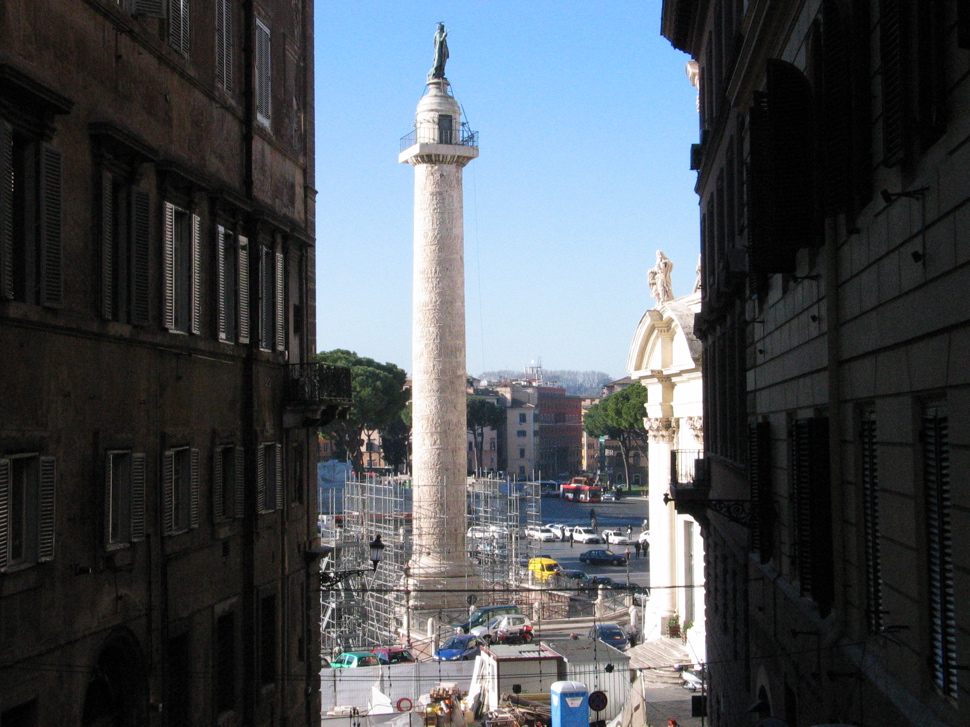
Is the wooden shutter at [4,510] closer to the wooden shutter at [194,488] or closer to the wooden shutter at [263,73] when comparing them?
the wooden shutter at [194,488]

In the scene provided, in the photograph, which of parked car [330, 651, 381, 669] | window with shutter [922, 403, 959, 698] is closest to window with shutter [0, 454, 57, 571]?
window with shutter [922, 403, 959, 698]

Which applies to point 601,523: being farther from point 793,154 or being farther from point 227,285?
point 793,154

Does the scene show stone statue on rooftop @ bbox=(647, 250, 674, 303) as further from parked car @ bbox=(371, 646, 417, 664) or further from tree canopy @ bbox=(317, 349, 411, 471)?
tree canopy @ bbox=(317, 349, 411, 471)

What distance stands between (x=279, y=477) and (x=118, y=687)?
6235 millimetres

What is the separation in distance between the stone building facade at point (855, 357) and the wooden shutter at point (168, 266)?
6.70 m

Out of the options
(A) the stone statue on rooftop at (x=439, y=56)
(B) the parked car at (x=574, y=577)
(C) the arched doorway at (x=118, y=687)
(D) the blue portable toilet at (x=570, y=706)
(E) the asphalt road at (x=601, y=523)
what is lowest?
(E) the asphalt road at (x=601, y=523)

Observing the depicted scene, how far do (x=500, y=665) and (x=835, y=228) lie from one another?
71.6ft

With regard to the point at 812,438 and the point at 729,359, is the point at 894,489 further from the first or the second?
the point at 729,359

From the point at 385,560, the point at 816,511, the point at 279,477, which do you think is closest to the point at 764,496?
the point at 816,511

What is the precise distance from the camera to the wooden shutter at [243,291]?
59.5 feet

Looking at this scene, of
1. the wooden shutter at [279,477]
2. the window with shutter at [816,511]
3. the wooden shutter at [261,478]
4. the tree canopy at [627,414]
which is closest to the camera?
the window with shutter at [816,511]

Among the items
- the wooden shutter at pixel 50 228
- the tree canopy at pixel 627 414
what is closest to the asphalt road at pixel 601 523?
the tree canopy at pixel 627 414

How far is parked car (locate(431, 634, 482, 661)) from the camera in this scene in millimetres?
39844

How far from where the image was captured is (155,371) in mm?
14844
